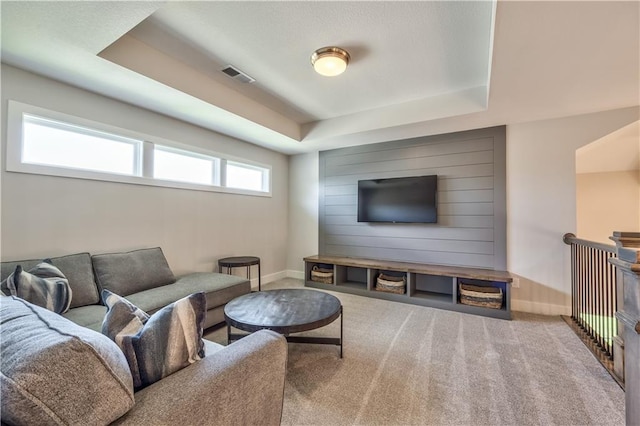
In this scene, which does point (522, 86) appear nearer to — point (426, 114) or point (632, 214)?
point (426, 114)

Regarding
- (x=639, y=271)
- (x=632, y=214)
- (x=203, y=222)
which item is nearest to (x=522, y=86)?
(x=639, y=271)

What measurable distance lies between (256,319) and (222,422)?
3.38 ft

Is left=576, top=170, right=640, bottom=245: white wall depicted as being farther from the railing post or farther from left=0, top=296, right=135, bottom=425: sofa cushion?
left=0, top=296, right=135, bottom=425: sofa cushion

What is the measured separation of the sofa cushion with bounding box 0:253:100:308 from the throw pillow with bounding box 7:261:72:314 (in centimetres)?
11

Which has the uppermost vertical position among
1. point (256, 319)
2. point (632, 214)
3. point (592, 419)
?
point (632, 214)

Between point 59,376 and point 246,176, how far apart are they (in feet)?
12.8

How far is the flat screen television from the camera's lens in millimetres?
3764

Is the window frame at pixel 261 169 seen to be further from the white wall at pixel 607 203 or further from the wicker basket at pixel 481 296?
the white wall at pixel 607 203

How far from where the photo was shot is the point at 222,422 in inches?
34.0

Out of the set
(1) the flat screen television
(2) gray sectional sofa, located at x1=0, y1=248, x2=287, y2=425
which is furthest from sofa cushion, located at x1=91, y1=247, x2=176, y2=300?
(1) the flat screen television

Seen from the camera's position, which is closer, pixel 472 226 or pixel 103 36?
pixel 103 36

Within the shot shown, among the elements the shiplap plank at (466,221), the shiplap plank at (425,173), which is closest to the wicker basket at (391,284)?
the shiplap plank at (466,221)

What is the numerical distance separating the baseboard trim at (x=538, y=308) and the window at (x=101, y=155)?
4.01 meters

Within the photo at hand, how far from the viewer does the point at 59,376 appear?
63 cm
